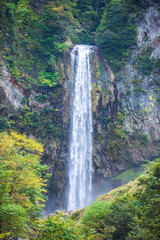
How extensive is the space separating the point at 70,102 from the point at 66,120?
95.2 inches

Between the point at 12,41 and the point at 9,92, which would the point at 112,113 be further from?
the point at 12,41

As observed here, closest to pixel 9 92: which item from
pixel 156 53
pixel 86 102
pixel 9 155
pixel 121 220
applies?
pixel 86 102

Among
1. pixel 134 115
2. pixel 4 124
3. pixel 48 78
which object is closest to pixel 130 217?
pixel 4 124

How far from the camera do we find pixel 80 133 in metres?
22.4

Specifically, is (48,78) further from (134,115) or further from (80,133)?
(134,115)

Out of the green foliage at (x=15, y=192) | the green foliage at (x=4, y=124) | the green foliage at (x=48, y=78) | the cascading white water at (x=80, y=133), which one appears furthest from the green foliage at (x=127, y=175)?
the green foliage at (x=15, y=192)

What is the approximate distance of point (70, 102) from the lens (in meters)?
23.3

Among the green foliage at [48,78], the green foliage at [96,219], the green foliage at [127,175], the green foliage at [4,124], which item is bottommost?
the green foliage at [96,219]

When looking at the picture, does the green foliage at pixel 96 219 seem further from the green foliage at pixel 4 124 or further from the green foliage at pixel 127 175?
the green foliage at pixel 127 175

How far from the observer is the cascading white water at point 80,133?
813 inches

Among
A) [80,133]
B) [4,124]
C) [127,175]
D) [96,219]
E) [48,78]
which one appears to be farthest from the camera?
[48,78]

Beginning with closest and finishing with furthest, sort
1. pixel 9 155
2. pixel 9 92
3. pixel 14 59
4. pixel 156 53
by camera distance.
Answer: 1. pixel 9 155
2. pixel 9 92
3. pixel 14 59
4. pixel 156 53

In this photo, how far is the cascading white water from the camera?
2064cm

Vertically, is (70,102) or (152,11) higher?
(152,11)
